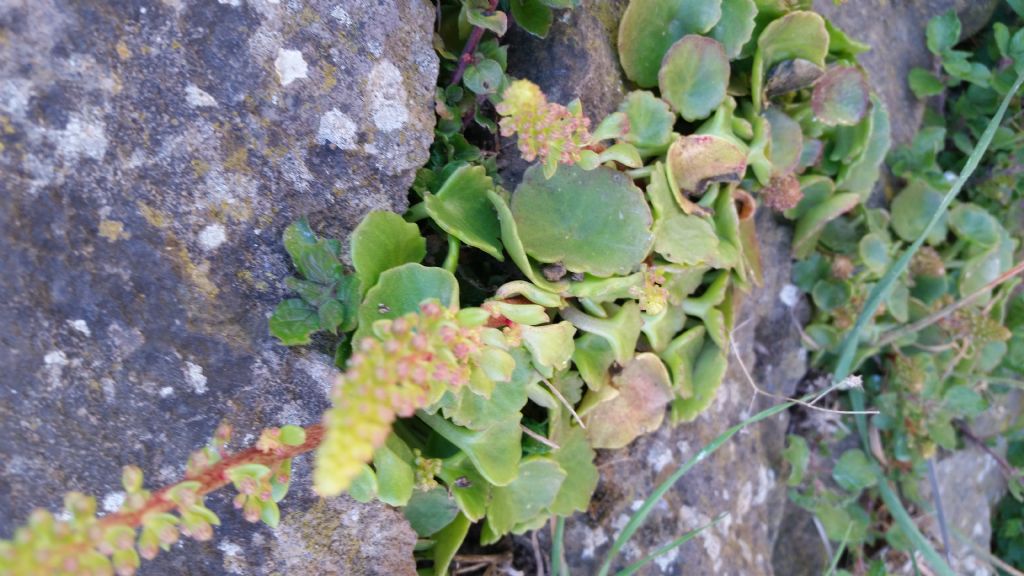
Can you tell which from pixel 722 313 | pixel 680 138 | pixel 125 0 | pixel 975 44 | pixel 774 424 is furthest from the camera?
pixel 975 44

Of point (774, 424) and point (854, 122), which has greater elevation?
point (854, 122)

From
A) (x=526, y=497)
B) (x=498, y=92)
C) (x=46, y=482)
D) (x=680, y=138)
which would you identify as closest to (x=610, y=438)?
(x=526, y=497)

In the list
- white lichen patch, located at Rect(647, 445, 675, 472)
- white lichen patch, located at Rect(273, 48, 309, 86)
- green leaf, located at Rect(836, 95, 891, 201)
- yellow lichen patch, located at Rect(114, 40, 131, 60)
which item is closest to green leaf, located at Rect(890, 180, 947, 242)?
green leaf, located at Rect(836, 95, 891, 201)

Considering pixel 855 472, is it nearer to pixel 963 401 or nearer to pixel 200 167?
pixel 963 401

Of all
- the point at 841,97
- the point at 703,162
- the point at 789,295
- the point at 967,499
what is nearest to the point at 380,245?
the point at 703,162

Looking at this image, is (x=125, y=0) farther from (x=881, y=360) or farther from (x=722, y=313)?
(x=881, y=360)

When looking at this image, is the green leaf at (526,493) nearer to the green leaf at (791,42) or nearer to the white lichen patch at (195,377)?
the white lichen patch at (195,377)

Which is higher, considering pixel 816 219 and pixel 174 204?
pixel 174 204
